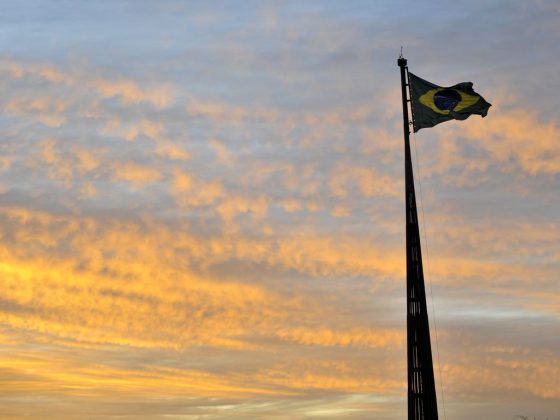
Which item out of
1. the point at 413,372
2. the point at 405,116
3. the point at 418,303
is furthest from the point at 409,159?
the point at 413,372

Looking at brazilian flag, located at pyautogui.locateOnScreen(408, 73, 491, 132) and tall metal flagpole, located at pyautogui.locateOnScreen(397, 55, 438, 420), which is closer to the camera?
tall metal flagpole, located at pyautogui.locateOnScreen(397, 55, 438, 420)

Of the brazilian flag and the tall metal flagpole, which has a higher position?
the brazilian flag

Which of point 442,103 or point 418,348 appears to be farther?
point 442,103

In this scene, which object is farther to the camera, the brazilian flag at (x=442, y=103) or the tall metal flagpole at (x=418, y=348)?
the brazilian flag at (x=442, y=103)

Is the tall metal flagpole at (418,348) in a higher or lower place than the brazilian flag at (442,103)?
lower

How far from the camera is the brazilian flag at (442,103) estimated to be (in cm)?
5475

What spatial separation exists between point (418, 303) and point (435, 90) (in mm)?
12096

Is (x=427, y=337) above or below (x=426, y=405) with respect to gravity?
above

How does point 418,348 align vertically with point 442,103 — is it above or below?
below

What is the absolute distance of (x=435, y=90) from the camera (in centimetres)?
5553

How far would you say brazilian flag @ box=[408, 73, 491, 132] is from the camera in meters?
54.8

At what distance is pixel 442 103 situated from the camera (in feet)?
181

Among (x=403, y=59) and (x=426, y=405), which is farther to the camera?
(x=403, y=59)

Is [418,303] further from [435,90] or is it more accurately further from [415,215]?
[435,90]
